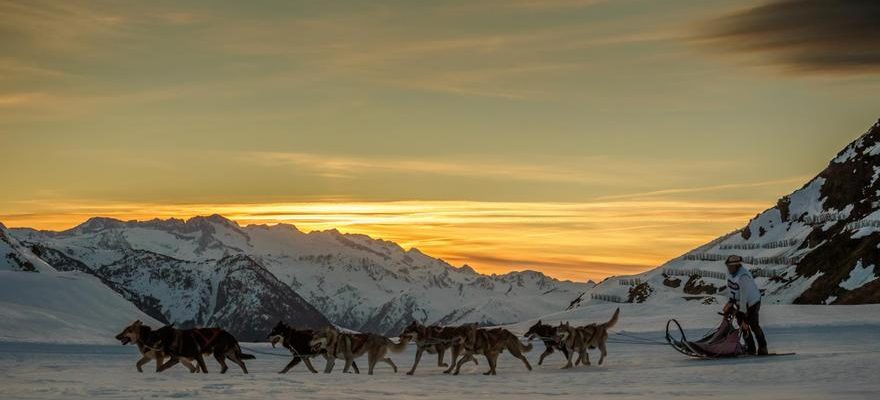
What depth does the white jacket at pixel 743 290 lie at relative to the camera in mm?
26188

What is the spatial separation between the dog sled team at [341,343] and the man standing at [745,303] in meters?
4.53

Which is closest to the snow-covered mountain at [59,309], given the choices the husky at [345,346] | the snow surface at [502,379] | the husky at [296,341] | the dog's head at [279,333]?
the snow surface at [502,379]

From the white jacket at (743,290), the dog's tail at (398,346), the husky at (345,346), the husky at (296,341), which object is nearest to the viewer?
the white jacket at (743,290)

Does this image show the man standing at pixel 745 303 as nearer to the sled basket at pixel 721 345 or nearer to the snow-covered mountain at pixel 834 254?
the sled basket at pixel 721 345

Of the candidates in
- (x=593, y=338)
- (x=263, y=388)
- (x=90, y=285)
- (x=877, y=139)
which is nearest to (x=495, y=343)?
(x=593, y=338)

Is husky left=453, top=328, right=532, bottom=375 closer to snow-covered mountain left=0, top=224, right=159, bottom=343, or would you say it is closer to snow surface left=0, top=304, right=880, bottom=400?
snow surface left=0, top=304, right=880, bottom=400

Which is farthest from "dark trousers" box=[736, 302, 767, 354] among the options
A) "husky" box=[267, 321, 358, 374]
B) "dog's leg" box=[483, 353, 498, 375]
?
"husky" box=[267, 321, 358, 374]

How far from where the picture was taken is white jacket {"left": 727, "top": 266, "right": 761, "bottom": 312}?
26.2 metres

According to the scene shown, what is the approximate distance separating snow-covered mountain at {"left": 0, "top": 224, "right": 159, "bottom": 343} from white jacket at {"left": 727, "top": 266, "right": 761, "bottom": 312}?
2297cm

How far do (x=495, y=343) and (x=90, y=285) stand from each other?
31.3m

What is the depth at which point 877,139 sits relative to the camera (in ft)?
637

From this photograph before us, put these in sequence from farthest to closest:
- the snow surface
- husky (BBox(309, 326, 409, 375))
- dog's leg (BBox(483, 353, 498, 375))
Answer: husky (BBox(309, 326, 409, 375))
dog's leg (BBox(483, 353, 498, 375))
the snow surface

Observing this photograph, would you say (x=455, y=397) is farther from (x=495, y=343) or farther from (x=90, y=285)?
(x=90, y=285)

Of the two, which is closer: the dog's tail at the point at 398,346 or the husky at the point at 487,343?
the husky at the point at 487,343
